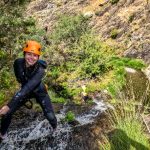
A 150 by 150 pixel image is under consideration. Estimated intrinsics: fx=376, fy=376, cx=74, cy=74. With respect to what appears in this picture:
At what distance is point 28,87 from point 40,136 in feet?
25.8

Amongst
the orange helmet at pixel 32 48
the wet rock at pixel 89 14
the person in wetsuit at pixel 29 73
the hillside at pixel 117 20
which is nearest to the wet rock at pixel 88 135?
the person in wetsuit at pixel 29 73

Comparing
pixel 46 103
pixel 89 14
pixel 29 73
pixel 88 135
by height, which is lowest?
pixel 89 14

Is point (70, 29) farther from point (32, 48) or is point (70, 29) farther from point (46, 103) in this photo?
point (32, 48)

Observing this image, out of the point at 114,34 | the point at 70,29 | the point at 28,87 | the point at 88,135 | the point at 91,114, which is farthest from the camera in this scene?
the point at 114,34

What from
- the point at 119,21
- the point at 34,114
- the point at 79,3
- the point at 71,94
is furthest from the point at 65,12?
the point at 34,114

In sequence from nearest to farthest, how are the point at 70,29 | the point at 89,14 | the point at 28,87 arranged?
the point at 28,87 < the point at 70,29 < the point at 89,14

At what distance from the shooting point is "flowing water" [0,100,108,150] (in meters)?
14.9

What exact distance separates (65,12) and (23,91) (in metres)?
43.0

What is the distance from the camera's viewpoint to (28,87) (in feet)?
27.6

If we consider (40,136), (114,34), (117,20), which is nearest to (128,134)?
(40,136)

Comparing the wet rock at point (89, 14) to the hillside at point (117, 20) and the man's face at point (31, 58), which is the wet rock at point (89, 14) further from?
the man's face at point (31, 58)

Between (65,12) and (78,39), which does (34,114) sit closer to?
(78,39)

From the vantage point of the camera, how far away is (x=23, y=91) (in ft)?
27.4

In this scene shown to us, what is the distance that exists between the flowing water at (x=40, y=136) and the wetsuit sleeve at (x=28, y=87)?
665cm
